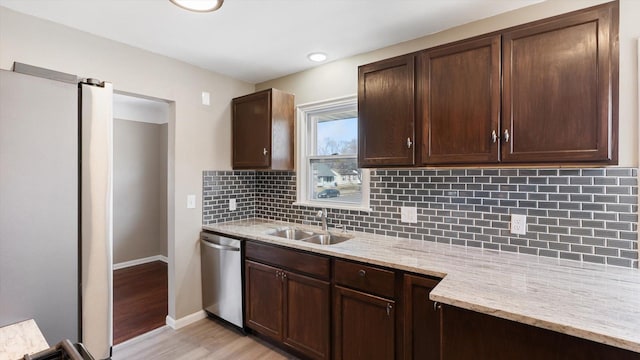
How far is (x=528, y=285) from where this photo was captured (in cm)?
146

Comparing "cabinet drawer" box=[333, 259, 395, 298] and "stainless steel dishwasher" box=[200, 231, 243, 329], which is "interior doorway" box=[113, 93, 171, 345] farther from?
"cabinet drawer" box=[333, 259, 395, 298]

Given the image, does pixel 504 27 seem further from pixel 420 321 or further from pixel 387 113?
pixel 420 321

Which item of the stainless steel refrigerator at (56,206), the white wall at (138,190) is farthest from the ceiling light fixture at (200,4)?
the white wall at (138,190)

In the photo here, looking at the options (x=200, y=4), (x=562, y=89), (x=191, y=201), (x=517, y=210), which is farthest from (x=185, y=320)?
(x=562, y=89)

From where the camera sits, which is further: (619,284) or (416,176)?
(416,176)

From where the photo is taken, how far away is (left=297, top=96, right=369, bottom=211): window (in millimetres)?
2842

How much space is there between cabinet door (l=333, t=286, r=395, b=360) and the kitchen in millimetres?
1557

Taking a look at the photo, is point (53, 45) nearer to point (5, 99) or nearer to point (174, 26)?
point (174, 26)

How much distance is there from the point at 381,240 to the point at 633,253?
4.64 feet

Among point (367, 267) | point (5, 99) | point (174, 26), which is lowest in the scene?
point (367, 267)

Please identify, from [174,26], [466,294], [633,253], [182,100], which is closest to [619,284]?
[633,253]

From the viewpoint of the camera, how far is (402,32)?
2.30 meters

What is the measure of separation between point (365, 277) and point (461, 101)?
121 cm

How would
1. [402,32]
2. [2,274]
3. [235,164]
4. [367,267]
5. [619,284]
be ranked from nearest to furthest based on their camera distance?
1. [2,274]
2. [619,284]
3. [367,267]
4. [402,32]
5. [235,164]
